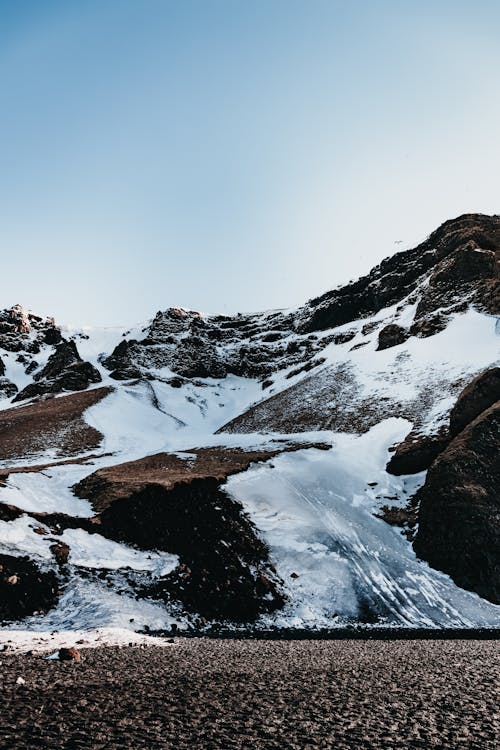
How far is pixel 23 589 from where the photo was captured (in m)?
23.7

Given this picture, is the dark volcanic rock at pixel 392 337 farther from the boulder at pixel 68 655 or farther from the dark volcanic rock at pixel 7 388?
the dark volcanic rock at pixel 7 388

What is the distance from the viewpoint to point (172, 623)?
78.6 ft

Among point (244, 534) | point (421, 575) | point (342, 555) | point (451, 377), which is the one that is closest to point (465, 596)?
point (421, 575)

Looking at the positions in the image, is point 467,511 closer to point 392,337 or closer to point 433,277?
point 392,337

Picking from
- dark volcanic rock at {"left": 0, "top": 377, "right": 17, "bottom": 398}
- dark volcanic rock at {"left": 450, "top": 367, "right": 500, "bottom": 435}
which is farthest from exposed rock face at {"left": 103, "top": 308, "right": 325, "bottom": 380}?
dark volcanic rock at {"left": 450, "top": 367, "right": 500, "bottom": 435}

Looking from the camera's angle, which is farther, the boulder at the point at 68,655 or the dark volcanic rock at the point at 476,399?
the dark volcanic rock at the point at 476,399

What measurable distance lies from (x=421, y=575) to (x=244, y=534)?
39.8 feet

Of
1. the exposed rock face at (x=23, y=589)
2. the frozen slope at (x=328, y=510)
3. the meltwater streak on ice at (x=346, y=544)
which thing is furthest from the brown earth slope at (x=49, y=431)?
the exposed rock face at (x=23, y=589)

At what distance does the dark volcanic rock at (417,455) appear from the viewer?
4431cm

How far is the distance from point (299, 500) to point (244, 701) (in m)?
28.9

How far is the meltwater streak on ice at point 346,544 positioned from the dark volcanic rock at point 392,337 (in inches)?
1636

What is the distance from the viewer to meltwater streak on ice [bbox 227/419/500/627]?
2802 centimetres

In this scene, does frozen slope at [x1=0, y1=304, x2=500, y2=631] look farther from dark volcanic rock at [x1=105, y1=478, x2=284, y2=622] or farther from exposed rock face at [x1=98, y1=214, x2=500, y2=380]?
exposed rock face at [x1=98, y1=214, x2=500, y2=380]

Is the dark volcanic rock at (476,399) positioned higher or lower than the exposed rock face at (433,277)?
lower
